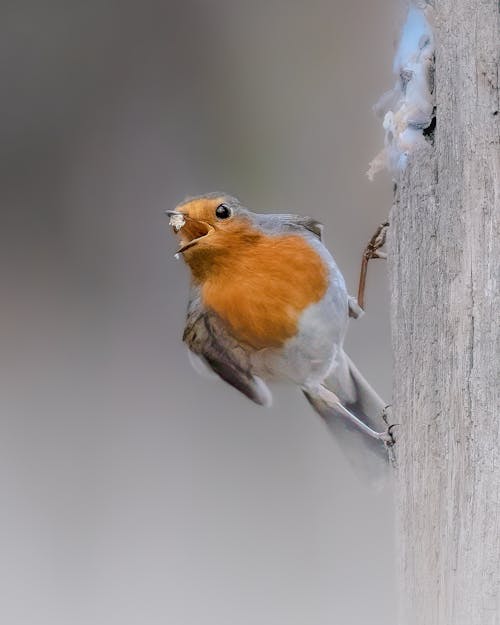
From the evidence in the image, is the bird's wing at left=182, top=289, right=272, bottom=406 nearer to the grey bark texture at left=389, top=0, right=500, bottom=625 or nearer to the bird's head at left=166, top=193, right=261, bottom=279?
the bird's head at left=166, top=193, right=261, bottom=279

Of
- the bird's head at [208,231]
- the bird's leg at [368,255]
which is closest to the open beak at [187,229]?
the bird's head at [208,231]

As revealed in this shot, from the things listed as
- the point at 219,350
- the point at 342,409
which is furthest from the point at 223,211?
the point at 342,409

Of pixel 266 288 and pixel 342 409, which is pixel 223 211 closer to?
pixel 266 288

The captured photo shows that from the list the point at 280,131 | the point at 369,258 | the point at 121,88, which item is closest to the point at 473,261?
the point at 369,258

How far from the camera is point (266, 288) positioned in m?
1.13

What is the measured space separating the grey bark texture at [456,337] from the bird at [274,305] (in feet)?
0.65

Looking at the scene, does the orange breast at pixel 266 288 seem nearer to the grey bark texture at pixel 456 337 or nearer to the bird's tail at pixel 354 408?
the bird's tail at pixel 354 408

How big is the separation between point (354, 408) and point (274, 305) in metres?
0.17

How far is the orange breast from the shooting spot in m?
1.11

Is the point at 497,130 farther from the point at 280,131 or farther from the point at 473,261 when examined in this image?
the point at 280,131

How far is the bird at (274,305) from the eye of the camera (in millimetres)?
1093

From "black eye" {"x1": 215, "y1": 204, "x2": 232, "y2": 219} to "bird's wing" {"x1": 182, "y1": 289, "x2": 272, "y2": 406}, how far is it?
0.11 meters

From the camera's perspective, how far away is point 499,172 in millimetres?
833

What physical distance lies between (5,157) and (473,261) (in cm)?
112
